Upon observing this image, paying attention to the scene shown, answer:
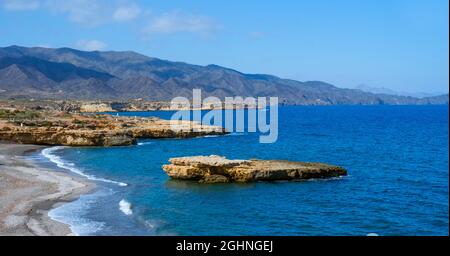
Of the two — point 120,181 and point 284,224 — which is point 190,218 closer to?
point 284,224

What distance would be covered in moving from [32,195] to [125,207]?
7264mm

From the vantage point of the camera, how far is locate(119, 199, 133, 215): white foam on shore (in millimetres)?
29405

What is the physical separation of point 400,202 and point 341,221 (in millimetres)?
7608

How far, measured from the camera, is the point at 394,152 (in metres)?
69.1

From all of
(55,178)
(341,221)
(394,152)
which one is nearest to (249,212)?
(341,221)

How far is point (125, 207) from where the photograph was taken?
101ft

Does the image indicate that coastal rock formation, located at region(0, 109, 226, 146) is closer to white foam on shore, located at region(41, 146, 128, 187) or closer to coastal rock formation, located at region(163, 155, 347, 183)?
white foam on shore, located at region(41, 146, 128, 187)

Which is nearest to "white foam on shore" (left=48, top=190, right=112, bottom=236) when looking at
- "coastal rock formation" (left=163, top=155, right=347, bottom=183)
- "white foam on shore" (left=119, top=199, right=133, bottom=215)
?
"white foam on shore" (left=119, top=199, right=133, bottom=215)

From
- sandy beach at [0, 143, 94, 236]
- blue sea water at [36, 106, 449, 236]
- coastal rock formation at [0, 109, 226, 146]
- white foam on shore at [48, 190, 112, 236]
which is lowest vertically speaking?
blue sea water at [36, 106, 449, 236]

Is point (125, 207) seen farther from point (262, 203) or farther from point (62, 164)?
point (62, 164)

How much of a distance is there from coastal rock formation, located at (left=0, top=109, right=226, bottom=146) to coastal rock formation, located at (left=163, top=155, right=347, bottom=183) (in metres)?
34.7

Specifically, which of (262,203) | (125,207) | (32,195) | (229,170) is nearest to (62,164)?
(32,195)

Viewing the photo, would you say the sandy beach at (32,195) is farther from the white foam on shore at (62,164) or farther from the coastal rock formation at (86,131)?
the coastal rock formation at (86,131)

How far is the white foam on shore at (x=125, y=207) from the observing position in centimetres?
2940
